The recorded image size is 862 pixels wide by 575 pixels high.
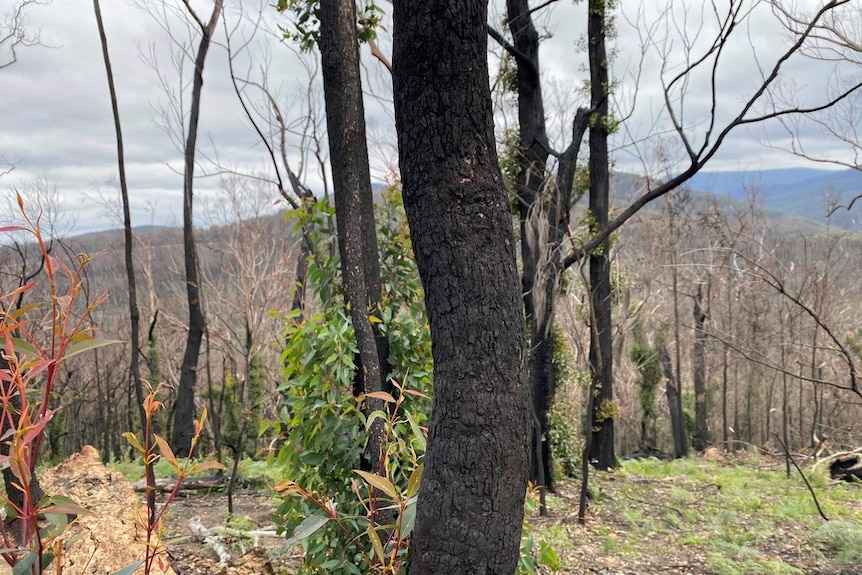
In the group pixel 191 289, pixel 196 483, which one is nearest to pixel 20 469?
pixel 196 483

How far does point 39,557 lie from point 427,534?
75 cm

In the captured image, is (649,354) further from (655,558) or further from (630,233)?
(655,558)

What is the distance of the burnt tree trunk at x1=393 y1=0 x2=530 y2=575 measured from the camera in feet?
4.19

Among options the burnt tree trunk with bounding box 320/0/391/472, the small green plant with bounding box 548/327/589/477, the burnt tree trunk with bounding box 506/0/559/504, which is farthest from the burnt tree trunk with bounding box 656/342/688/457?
the burnt tree trunk with bounding box 320/0/391/472

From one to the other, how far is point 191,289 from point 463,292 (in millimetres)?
8629

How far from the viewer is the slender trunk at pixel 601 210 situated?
8367mm

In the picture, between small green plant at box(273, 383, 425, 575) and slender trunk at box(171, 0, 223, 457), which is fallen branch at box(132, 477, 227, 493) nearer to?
slender trunk at box(171, 0, 223, 457)

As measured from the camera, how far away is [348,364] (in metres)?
2.41

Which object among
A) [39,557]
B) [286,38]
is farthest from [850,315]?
[39,557]

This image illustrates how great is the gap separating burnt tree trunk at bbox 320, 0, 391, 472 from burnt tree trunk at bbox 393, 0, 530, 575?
1151mm

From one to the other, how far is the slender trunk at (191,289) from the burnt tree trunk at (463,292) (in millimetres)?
8364

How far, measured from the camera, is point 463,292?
131 cm

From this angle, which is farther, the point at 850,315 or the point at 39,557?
the point at 850,315

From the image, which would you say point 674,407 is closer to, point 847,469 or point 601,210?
point 847,469
